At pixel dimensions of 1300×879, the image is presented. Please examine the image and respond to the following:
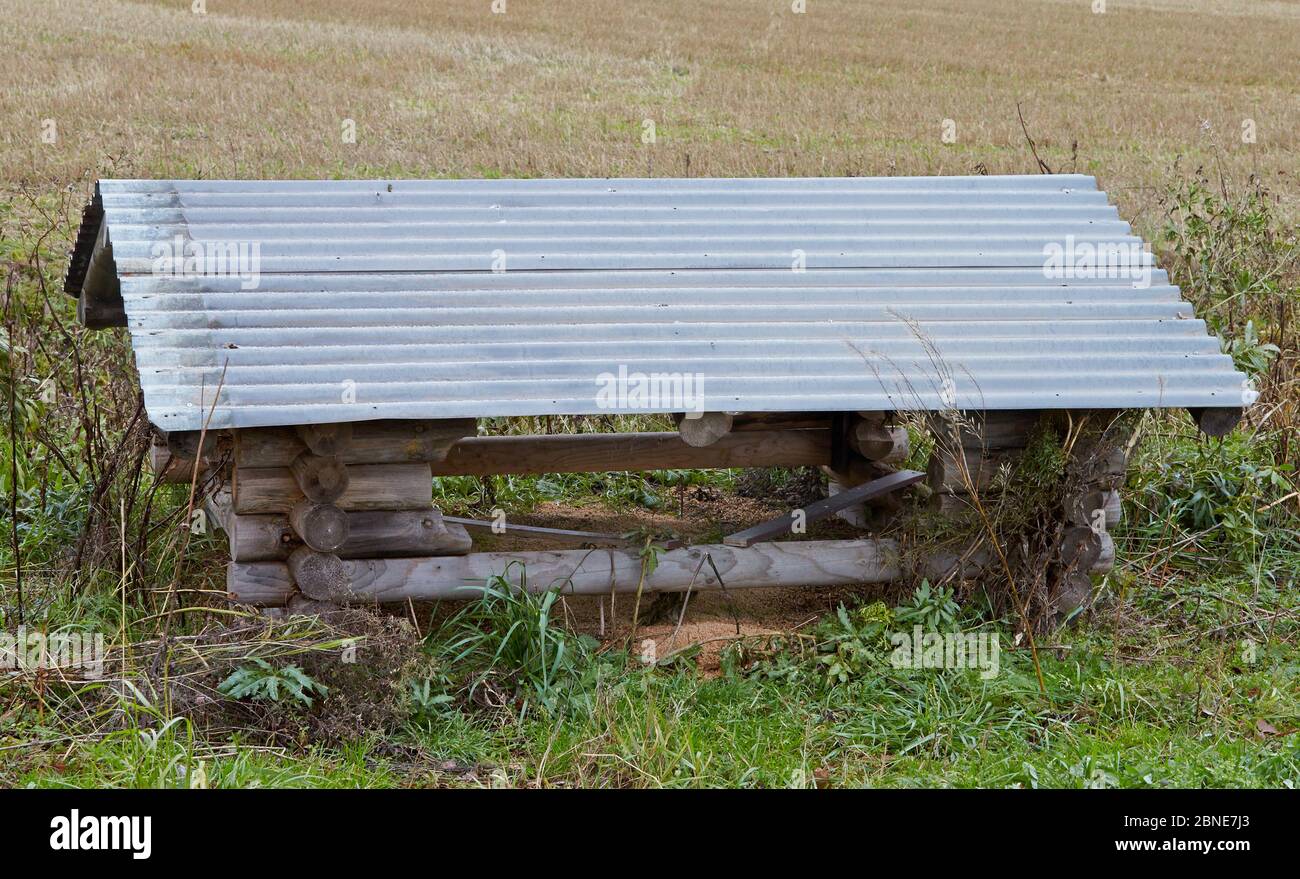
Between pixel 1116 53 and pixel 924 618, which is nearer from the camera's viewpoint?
pixel 924 618

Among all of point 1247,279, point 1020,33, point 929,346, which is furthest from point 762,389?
point 1020,33

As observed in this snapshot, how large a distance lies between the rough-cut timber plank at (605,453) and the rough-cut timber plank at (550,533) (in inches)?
12.4

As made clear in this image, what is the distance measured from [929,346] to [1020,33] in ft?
73.4

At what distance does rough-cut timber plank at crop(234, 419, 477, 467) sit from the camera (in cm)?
529

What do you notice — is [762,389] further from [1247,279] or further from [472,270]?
[1247,279]

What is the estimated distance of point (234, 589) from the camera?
5414mm

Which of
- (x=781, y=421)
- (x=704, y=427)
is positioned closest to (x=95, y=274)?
(x=704, y=427)
